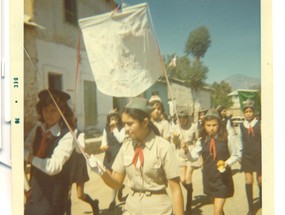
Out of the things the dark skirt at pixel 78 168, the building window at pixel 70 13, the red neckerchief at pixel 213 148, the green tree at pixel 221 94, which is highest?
the building window at pixel 70 13

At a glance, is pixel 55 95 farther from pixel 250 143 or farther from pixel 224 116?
pixel 250 143

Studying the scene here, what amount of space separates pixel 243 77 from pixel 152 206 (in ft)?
2.29

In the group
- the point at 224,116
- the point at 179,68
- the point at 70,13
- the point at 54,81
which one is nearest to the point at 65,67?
the point at 54,81

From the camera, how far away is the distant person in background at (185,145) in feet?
5.46

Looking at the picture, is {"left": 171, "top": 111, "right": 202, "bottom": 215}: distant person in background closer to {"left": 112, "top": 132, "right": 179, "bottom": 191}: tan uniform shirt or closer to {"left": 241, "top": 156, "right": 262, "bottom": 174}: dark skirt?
{"left": 112, "top": 132, "right": 179, "bottom": 191}: tan uniform shirt

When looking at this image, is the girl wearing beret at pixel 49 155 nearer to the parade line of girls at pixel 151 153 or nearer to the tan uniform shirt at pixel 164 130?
the parade line of girls at pixel 151 153

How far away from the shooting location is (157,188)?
166 centimetres

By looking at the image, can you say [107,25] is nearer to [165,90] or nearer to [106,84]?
[106,84]

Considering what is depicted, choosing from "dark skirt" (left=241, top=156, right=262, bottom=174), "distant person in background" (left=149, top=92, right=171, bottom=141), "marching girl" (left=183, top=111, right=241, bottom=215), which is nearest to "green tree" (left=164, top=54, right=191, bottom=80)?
"distant person in background" (left=149, top=92, right=171, bottom=141)

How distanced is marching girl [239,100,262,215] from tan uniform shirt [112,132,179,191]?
1.02ft

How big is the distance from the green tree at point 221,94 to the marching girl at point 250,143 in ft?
0.26

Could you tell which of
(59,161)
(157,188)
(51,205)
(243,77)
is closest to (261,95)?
(243,77)

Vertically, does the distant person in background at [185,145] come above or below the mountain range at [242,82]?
below

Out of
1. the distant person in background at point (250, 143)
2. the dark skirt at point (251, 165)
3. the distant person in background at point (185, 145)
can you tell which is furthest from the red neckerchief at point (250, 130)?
the distant person in background at point (185, 145)
